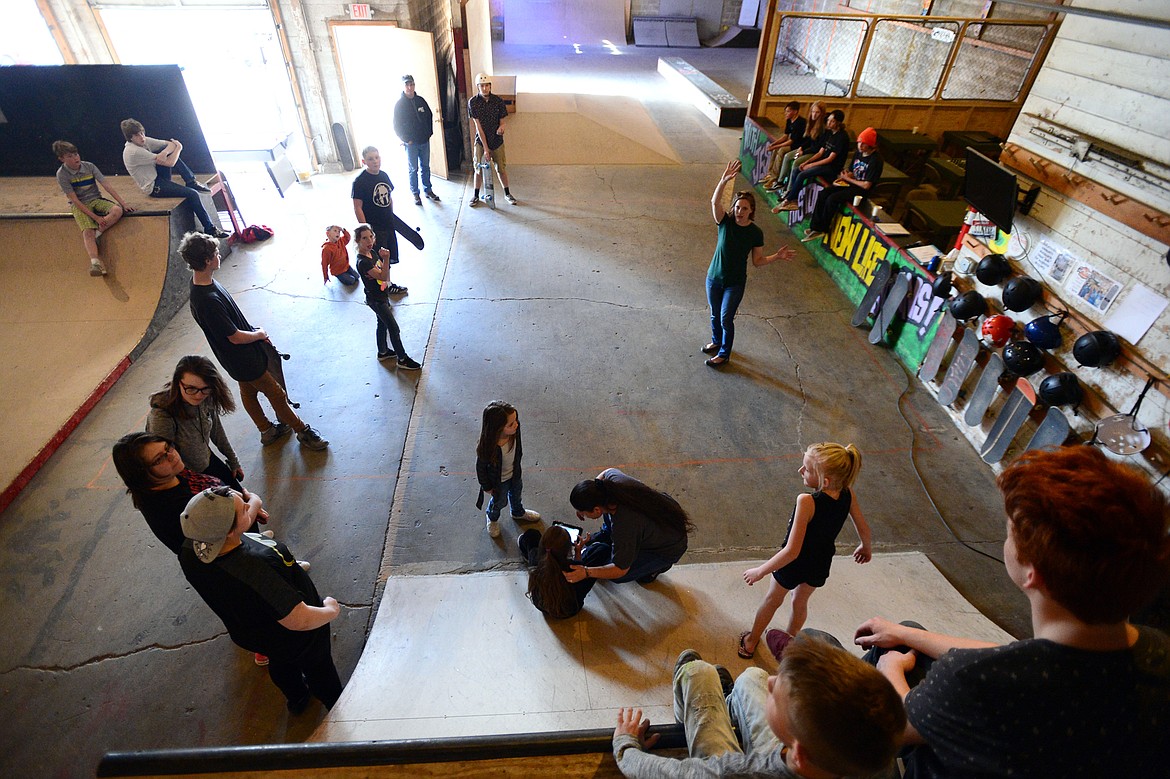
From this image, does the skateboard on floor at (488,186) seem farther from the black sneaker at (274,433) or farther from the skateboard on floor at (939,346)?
the skateboard on floor at (939,346)

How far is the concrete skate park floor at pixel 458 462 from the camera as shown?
3.32 m

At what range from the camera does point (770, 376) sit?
5.77 meters

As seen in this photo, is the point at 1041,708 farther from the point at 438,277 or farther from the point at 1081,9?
the point at 438,277

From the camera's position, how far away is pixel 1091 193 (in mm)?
4160

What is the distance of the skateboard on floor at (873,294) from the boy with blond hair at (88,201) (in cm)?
927

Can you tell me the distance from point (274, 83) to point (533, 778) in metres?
12.0

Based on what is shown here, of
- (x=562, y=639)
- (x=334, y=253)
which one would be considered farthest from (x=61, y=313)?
(x=562, y=639)

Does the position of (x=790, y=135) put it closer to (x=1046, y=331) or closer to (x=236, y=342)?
(x=1046, y=331)

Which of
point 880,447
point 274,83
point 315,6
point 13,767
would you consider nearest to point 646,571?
point 880,447

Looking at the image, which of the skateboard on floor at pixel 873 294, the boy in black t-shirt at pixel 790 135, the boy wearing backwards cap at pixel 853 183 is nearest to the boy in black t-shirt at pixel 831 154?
the boy wearing backwards cap at pixel 853 183

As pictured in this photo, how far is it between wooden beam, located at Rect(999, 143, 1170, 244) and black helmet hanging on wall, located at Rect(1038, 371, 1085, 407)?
1066 millimetres

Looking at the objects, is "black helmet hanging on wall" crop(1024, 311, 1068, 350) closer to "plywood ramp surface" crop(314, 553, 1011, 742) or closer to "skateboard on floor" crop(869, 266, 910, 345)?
"skateboard on floor" crop(869, 266, 910, 345)

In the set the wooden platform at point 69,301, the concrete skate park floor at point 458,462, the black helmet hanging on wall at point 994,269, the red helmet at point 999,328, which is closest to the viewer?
the concrete skate park floor at point 458,462

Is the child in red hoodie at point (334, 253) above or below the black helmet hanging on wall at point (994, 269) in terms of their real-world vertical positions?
below
